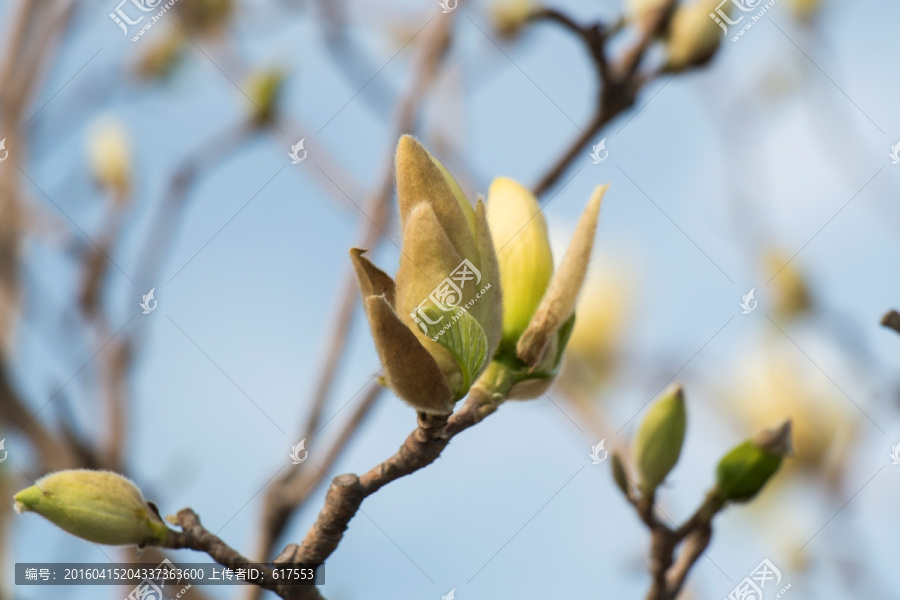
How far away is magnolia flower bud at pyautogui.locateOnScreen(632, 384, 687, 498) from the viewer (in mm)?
855

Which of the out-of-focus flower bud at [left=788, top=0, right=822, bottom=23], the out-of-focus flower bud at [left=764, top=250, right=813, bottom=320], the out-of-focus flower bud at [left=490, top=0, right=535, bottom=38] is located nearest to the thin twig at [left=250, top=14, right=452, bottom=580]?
the out-of-focus flower bud at [left=490, top=0, right=535, bottom=38]

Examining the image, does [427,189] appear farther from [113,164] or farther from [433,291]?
[113,164]

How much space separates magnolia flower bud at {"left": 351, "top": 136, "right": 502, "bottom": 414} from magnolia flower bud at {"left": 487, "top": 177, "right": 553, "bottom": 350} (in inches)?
3.9

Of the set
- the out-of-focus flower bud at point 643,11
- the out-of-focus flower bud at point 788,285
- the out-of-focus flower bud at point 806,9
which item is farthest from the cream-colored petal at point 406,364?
the out-of-focus flower bud at point 806,9

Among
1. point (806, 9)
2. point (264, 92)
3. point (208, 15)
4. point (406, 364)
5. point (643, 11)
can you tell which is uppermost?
point (208, 15)

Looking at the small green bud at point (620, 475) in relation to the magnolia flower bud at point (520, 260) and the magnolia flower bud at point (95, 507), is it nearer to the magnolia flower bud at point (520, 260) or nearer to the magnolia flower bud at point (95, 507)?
the magnolia flower bud at point (520, 260)

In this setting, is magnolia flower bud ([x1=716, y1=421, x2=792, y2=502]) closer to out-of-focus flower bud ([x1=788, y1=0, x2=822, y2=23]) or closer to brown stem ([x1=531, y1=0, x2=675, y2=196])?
brown stem ([x1=531, y1=0, x2=675, y2=196])

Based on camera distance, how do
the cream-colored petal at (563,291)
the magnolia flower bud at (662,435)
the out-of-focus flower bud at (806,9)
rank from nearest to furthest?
1. the cream-colored petal at (563,291)
2. the magnolia flower bud at (662,435)
3. the out-of-focus flower bud at (806,9)

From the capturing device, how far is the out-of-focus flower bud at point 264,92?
6.00 feet

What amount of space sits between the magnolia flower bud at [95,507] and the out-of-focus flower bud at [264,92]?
4.17 ft

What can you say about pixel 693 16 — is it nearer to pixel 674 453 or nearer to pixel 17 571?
pixel 674 453

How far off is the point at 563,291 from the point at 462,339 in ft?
0.44

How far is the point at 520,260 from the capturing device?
0.77m

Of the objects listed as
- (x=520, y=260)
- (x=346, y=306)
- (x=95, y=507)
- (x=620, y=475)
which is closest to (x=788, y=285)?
(x=346, y=306)
